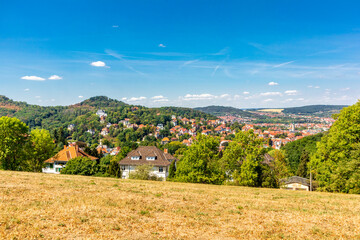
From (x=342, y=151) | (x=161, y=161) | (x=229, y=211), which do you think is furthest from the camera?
(x=161, y=161)

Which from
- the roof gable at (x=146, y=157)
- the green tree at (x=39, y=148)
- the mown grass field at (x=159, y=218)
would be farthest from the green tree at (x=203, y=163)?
the green tree at (x=39, y=148)

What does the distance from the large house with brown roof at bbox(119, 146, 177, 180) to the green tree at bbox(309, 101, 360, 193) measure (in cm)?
3707

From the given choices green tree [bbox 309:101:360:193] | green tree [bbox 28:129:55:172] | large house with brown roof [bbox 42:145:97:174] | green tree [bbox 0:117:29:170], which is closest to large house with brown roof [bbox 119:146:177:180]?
large house with brown roof [bbox 42:145:97:174]

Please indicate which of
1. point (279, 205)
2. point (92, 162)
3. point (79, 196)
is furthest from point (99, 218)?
point (92, 162)

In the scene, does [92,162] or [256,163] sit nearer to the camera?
[256,163]

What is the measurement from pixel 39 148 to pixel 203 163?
3642 centimetres

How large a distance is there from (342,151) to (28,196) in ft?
101

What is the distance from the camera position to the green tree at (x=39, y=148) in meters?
50.5

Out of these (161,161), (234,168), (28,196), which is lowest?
(161,161)

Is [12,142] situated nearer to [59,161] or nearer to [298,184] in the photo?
[59,161]

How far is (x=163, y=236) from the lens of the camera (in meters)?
9.85

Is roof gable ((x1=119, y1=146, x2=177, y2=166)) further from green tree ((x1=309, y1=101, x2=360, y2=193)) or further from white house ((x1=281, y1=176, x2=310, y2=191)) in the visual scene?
green tree ((x1=309, y1=101, x2=360, y2=193))

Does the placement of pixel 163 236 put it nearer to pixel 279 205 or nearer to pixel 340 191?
pixel 279 205

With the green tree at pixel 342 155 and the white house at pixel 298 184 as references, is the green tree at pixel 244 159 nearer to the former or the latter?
the green tree at pixel 342 155
